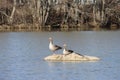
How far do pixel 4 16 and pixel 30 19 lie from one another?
324 centimetres

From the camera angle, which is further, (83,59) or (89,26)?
(89,26)

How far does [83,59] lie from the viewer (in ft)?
62.7

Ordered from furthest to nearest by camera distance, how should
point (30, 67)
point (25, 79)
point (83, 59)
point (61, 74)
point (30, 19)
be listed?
point (30, 19) < point (83, 59) < point (30, 67) < point (61, 74) < point (25, 79)

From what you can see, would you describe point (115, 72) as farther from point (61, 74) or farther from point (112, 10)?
point (112, 10)

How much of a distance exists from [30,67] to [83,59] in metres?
2.32

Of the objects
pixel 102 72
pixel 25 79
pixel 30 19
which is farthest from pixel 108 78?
pixel 30 19

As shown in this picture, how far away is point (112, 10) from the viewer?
59.9m

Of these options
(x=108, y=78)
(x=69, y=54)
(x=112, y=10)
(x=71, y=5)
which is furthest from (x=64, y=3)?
(x=108, y=78)

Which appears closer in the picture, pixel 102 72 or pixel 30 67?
pixel 102 72

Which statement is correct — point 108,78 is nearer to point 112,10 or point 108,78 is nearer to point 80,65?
point 80,65

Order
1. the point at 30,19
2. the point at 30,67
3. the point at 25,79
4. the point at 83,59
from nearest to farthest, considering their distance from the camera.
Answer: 1. the point at 25,79
2. the point at 30,67
3. the point at 83,59
4. the point at 30,19

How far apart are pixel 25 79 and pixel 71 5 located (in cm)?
4368

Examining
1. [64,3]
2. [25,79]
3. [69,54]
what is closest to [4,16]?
[64,3]

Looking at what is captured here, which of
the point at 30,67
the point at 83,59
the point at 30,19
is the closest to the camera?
the point at 30,67
